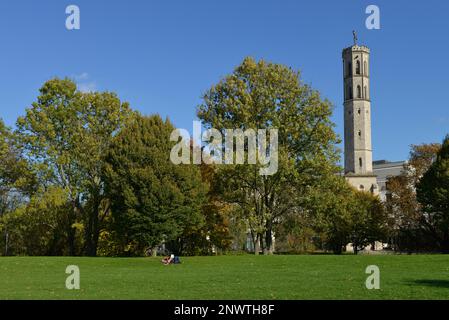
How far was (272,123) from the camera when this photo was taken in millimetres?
44938

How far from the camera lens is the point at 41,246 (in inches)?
2325

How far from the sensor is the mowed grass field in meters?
18.1

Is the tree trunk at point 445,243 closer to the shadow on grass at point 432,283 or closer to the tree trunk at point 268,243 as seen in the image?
the tree trunk at point 268,243

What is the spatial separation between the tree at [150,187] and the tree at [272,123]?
129 inches

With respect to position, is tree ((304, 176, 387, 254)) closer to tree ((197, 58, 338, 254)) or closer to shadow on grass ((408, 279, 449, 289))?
tree ((197, 58, 338, 254))

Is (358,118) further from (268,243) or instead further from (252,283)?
(252,283)

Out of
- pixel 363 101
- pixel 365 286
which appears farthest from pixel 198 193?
pixel 363 101

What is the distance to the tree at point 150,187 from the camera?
140 feet

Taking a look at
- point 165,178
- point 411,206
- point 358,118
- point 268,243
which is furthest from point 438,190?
point 358,118

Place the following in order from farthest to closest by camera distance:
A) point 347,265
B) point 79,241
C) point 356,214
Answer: point 356,214
point 79,241
point 347,265

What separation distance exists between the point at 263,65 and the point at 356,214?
27931 millimetres

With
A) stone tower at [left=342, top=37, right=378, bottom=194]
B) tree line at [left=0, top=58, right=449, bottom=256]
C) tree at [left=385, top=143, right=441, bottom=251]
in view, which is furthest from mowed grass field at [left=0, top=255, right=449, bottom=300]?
stone tower at [left=342, top=37, right=378, bottom=194]

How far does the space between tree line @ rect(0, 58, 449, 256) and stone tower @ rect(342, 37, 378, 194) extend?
43518mm
